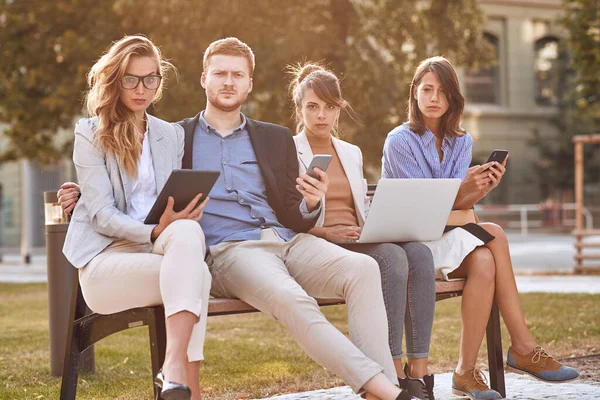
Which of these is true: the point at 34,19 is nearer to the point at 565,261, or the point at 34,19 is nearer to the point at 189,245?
the point at 565,261

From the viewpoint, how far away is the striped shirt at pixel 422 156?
5.30 meters

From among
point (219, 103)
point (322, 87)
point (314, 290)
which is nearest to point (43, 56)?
point (322, 87)

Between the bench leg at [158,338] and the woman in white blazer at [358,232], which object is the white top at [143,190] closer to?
the bench leg at [158,338]

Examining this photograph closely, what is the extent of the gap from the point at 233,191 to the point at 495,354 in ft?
5.17

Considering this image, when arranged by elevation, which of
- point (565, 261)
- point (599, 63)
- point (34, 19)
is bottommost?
point (565, 261)

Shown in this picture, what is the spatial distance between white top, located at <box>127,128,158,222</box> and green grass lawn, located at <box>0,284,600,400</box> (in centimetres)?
144

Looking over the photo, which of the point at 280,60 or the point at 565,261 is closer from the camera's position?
the point at 280,60

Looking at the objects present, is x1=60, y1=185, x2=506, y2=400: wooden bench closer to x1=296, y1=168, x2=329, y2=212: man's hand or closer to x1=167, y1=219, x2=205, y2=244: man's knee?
x1=167, y1=219, x2=205, y2=244: man's knee

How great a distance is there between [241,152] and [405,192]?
31.6 inches

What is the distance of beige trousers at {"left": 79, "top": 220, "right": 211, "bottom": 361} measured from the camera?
12.9ft

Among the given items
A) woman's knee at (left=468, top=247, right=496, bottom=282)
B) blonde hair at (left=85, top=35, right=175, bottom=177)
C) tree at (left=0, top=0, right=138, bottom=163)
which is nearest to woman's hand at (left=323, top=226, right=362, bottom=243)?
woman's knee at (left=468, top=247, right=496, bottom=282)

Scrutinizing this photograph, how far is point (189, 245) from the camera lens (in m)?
4.02

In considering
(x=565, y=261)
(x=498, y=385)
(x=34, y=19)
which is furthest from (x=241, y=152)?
(x=565, y=261)

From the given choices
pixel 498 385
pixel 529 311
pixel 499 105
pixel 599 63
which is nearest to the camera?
pixel 498 385
